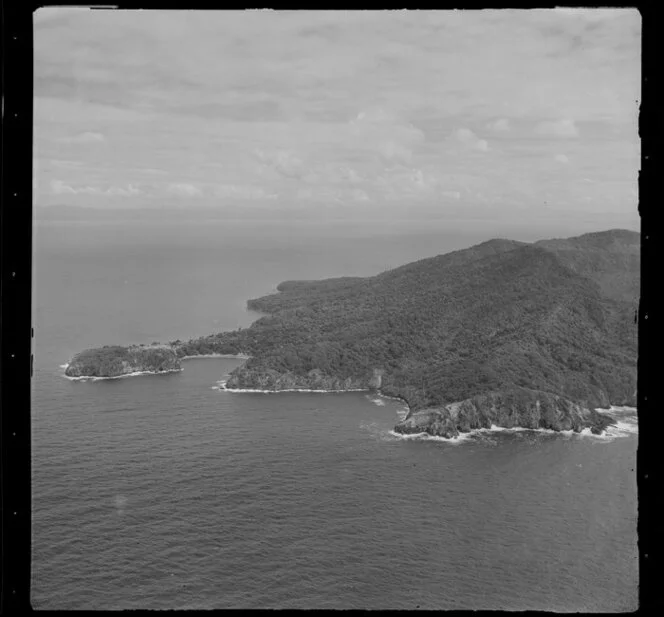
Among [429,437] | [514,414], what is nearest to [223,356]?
[429,437]

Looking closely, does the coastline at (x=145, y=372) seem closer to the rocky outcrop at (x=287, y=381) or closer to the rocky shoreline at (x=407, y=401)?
the rocky shoreline at (x=407, y=401)

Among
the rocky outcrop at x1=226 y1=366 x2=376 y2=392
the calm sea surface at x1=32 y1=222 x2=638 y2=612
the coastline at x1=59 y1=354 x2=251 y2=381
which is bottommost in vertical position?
the calm sea surface at x1=32 y1=222 x2=638 y2=612

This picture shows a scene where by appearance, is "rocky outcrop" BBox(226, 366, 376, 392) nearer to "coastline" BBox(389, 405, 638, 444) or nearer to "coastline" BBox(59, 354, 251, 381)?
"coastline" BBox(59, 354, 251, 381)

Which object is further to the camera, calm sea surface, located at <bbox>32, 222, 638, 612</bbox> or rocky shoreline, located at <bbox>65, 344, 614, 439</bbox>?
rocky shoreline, located at <bbox>65, 344, 614, 439</bbox>

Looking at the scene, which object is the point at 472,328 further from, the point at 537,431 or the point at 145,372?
the point at 145,372

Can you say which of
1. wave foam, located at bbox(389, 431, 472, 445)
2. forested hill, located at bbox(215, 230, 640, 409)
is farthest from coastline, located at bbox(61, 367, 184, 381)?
wave foam, located at bbox(389, 431, 472, 445)
